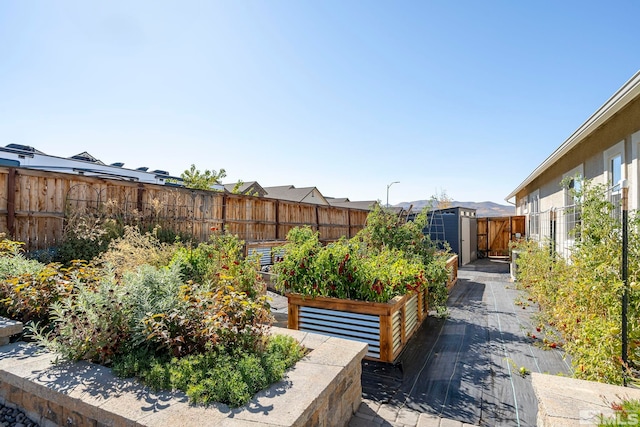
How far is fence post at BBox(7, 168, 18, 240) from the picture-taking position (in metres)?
5.39

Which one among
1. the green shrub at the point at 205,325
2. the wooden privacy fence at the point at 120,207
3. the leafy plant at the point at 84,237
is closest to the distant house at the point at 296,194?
the wooden privacy fence at the point at 120,207

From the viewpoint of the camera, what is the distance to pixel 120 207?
267 inches

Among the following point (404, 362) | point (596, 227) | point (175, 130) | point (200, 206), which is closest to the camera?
point (596, 227)

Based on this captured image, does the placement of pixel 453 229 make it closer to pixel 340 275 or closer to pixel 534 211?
pixel 534 211

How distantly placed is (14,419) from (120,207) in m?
5.33

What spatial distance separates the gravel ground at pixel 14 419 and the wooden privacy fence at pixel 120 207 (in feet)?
12.4

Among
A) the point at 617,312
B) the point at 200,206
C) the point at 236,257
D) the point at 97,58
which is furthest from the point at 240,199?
the point at 617,312

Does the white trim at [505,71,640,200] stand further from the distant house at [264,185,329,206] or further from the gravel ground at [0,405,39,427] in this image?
the distant house at [264,185,329,206]

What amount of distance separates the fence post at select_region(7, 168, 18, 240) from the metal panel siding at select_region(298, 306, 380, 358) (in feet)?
16.9

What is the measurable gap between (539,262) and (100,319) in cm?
606

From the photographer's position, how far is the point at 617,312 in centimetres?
257

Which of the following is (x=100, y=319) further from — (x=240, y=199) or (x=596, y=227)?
(x=240, y=199)

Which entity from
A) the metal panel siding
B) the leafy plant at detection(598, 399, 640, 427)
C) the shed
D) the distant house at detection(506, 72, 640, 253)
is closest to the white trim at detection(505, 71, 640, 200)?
the distant house at detection(506, 72, 640, 253)

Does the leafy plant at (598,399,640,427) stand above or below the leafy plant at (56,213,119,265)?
below
